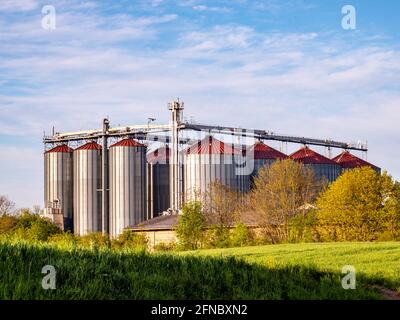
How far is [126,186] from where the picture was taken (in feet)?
287

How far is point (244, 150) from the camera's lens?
92625 mm

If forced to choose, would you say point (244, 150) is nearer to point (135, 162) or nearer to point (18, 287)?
point (135, 162)

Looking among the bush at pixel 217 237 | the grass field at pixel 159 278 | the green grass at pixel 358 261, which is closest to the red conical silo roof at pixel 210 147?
the bush at pixel 217 237

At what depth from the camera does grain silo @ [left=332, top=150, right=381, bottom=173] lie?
106125 mm

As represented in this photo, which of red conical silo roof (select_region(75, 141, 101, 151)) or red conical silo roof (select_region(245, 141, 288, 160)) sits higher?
red conical silo roof (select_region(75, 141, 101, 151))

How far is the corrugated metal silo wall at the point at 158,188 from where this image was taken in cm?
9294

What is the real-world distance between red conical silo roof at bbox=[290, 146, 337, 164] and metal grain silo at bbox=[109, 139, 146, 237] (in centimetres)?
2169

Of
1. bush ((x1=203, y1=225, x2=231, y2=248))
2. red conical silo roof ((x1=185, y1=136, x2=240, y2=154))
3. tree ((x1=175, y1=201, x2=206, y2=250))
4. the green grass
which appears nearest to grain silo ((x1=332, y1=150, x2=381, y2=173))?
red conical silo roof ((x1=185, y1=136, x2=240, y2=154))

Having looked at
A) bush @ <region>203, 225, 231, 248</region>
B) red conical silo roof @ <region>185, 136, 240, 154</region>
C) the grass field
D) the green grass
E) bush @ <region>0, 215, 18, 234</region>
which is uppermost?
red conical silo roof @ <region>185, 136, 240, 154</region>

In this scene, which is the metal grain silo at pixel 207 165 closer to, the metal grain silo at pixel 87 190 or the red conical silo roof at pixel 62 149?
the metal grain silo at pixel 87 190

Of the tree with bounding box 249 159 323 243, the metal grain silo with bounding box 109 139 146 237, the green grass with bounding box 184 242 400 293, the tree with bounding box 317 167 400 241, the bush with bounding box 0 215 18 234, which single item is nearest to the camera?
the green grass with bounding box 184 242 400 293

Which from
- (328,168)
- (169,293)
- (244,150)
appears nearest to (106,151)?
(244,150)

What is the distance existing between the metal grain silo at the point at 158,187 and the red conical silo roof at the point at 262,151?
1036 centimetres

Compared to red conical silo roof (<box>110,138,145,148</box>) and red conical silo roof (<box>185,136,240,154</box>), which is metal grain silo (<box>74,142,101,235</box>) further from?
red conical silo roof (<box>185,136,240,154</box>)
